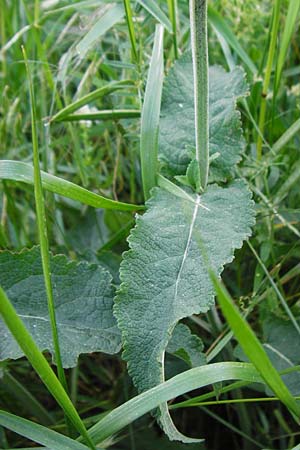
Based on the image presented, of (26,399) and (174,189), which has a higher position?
(174,189)

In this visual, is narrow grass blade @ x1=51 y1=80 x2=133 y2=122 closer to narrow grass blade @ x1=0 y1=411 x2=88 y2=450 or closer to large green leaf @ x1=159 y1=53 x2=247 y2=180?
large green leaf @ x1=159 y1=53 x2=247 y2=180

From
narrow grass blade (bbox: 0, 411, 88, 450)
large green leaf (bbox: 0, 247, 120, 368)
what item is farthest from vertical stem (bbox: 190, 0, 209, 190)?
narrow grass blade (bbox: 0, 411, 88, 450)

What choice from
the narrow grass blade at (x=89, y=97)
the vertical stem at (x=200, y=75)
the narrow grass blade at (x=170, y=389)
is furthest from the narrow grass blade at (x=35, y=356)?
the narrow grass blade at (x=89, y=97)

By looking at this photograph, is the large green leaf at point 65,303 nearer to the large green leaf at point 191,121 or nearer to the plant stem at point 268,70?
the large green leaf at point 191,121

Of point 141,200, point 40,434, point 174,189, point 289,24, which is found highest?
point 289,24

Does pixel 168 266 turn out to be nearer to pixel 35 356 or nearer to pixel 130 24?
pixel 35 356

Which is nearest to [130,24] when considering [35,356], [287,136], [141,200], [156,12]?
[156,12]

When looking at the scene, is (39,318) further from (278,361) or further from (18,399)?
(278,361)

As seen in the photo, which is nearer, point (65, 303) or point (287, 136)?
point (65, 303)
